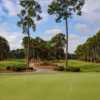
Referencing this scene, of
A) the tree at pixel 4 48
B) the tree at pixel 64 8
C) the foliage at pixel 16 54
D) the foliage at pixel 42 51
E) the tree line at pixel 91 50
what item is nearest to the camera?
the tree at pixel 64 8

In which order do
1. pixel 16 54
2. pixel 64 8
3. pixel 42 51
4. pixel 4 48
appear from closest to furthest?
pixel 64 8, pixel 42 51, pixel 4 48, pixel 16 54

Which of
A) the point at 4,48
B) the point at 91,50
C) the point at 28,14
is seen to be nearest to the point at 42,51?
the point at 4,48

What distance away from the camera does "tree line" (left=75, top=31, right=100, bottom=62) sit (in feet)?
263

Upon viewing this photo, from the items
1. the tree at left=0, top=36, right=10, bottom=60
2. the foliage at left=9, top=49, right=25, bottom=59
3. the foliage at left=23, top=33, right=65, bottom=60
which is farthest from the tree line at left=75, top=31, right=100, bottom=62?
the tree at left=0, top=36, right=10, bottom=60

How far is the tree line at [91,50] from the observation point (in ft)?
263

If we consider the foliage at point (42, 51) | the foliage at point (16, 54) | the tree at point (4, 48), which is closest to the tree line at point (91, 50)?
the foliage at point (42, 51)

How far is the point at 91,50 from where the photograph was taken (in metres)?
91.5

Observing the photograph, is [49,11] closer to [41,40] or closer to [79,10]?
[79,10]

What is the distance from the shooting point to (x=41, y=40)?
89.4 metres

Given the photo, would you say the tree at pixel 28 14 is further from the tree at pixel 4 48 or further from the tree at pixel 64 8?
the tree at pixel 4 48

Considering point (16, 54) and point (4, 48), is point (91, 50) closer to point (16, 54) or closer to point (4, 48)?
point (4, 48)

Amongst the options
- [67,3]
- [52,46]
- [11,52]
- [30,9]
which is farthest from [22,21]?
[11,52]

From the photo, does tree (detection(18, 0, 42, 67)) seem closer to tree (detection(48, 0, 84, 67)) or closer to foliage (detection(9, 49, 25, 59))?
tree (detection(48, 0, 84, 67))

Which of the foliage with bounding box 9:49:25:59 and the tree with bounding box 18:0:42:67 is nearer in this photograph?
the tree with bounding box 18:0:42:67
